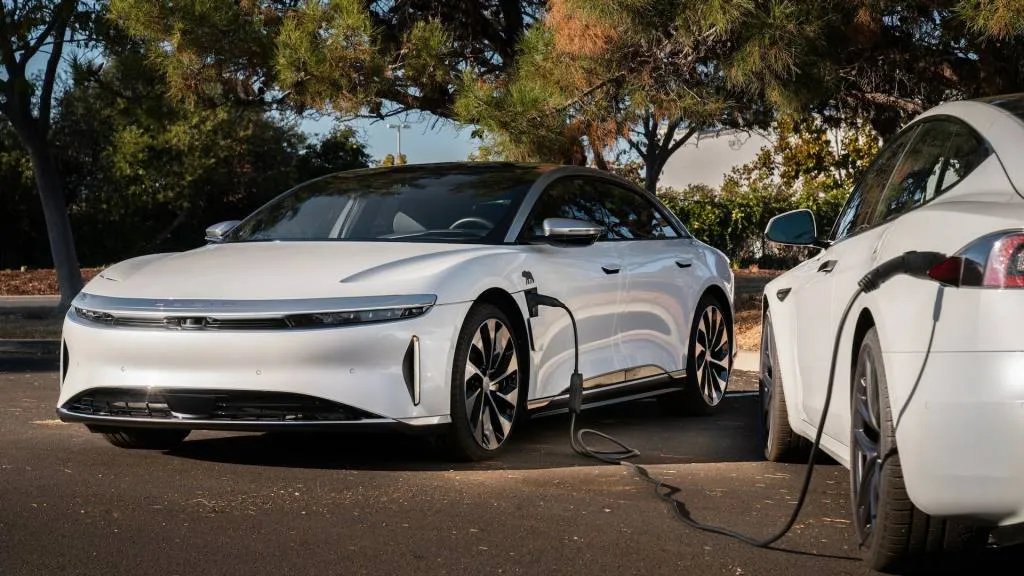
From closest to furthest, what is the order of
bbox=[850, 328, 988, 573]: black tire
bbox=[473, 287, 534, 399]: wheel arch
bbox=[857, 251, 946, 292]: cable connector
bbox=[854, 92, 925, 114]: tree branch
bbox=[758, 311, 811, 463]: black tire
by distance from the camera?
bbox=[857, 251, 946, 292]: cable connector < bbox=[850, 328, 988, 573]: black tire < bbox=[758, 311, 811, 463]: black tire < bbox=[473, 287, 534, 399]: wheel arch < bbox=[854, 92, 925, 114]: tree branch

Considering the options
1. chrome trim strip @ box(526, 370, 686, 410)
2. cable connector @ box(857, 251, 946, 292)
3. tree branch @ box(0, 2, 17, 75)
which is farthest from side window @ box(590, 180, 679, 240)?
tree branch @ box(0, 2, 17, 75)

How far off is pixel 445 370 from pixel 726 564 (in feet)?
6.60

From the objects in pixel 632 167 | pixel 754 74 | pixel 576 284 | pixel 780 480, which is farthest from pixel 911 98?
pixel 632 167

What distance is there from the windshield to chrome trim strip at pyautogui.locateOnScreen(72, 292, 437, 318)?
109 centimetres

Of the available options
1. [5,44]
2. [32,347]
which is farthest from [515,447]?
[5,44]

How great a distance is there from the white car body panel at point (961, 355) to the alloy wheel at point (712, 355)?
13.9ft

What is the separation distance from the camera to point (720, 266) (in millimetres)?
9477

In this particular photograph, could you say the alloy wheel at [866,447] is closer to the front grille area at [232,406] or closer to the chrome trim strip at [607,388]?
the front grille area at [232,406]

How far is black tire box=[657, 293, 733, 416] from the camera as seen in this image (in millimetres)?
8898

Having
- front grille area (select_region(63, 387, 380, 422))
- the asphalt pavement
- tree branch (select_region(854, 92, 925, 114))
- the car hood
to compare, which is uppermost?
tree branch (select_region(854, 92, 925, 114))

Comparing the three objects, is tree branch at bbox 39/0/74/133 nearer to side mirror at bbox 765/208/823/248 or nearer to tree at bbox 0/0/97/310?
tree at bbox 0/0/97/310

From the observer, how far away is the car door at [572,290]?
732 cm

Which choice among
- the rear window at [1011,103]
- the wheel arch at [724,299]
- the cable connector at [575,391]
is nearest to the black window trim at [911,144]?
the rear window at [1011,103]

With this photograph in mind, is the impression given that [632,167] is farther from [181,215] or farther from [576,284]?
[576,284]
